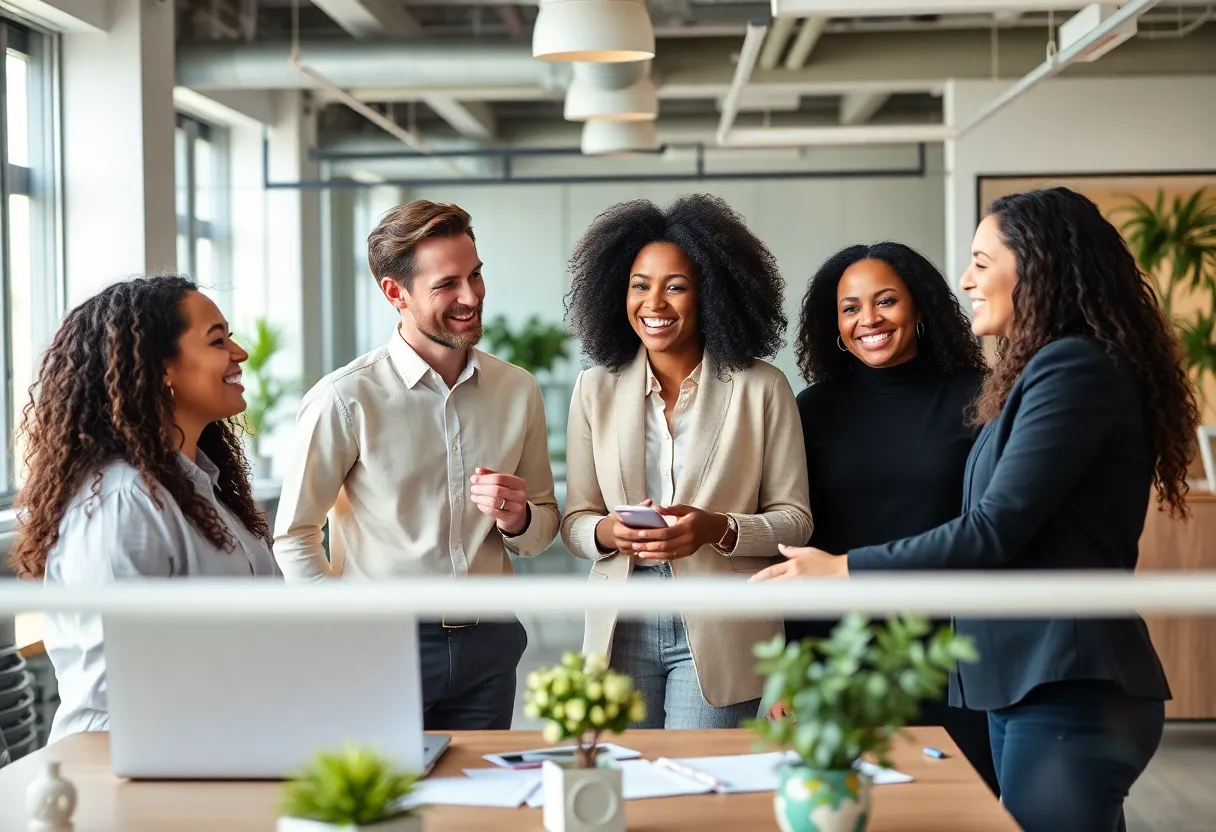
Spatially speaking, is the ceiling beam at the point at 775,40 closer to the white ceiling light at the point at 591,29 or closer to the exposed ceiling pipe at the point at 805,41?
the exposed ceiling pipe at the point at 805,41

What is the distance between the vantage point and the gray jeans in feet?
8.07

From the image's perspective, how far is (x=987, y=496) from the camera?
2.07m

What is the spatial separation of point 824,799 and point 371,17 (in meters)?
6.62

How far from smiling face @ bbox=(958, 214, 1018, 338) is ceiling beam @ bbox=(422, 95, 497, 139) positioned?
706 cm

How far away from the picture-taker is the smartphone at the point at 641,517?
7.54 feet

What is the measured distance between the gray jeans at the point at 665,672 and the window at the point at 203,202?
6373 mm

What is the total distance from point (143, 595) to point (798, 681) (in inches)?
29.3

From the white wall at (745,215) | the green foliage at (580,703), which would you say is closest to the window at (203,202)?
the white wall at (745,215)

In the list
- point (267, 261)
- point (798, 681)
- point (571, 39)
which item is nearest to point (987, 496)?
point (798, 681)

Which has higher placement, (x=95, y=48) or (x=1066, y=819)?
(x=95, y=48)

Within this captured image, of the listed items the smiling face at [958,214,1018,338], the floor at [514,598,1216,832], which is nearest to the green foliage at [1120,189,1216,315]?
the floor at [514,598,1216,832]

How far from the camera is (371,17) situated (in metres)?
7.43

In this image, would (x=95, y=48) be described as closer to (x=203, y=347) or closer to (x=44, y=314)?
(x=44, y=314)

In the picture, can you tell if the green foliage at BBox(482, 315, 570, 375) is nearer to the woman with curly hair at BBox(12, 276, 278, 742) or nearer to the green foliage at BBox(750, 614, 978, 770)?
the woman with curly hair at BBox(12, 276, 278, 742)
